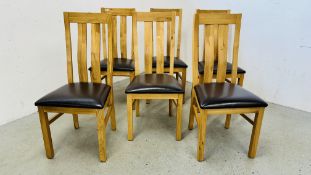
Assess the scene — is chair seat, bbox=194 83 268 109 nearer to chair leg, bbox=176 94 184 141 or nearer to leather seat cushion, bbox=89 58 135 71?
chair leg, bbox=176 94 184 141

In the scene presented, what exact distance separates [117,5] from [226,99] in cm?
213

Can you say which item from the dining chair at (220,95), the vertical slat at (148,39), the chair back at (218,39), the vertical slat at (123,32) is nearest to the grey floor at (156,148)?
the dining chair at (220,95)

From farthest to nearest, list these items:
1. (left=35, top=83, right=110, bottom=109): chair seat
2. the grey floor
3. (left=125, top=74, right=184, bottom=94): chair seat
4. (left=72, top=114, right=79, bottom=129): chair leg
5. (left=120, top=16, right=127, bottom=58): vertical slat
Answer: (left=120, top=16, right=127, bottom=58): vertical slat → (left=72, top=114, right=79, bottom=129): chair leg → (left=125, top=74, right=184, bottom=94): chair seat → the grey floor → (left=35, top=83, right=110, bottom=109): chair seat

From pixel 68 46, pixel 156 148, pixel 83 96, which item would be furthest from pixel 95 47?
pixel 156 148

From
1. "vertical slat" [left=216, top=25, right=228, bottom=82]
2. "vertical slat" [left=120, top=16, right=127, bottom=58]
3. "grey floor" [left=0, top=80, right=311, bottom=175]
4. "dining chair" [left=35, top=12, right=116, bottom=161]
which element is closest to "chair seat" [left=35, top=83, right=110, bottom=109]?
"dining chair" [left=35, top=12, right=116, bottom=161]

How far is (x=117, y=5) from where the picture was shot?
2973mm

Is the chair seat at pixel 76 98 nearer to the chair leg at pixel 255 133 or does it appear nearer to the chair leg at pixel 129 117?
the chair leg at pixel 129 117

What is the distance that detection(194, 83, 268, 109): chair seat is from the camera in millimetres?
1495

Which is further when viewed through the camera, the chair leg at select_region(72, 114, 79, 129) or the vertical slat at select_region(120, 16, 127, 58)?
the vertical slat at select_region(120, 16, 127, 58)

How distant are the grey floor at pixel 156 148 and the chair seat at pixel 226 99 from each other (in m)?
0.46

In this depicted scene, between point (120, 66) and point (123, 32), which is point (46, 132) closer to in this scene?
point (120, 66)

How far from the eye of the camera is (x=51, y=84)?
2.45 m

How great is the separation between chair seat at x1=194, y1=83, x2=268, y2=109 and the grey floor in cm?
46

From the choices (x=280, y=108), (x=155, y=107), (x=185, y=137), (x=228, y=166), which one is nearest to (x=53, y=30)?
(x=155, y=107)
